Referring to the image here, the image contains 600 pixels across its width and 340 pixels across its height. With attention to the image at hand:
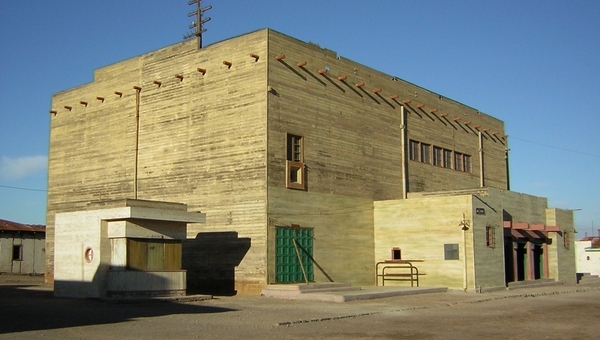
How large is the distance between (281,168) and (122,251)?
24.5ft

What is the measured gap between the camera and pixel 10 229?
4453 cm

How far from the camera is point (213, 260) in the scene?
27.2 m

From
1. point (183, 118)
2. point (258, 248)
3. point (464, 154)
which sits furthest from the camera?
point (464, 154)

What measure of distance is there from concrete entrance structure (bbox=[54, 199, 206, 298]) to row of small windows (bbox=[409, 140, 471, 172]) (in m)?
15.8

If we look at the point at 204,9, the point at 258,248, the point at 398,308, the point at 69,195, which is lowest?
the point at 398,308

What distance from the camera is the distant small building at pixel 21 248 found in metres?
44.3

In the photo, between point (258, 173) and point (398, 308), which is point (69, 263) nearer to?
point (258, 173)

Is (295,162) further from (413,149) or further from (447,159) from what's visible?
(447,159)

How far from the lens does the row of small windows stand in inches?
1400

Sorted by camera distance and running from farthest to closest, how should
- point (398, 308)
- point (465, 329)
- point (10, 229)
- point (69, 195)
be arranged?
1. point (10, 229)
2. point (69, 195)
3. point (398, 308)
4. point (465, 329)

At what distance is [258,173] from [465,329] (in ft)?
41.0

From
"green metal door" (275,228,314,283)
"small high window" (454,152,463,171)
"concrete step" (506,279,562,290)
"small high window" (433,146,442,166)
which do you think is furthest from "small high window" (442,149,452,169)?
"green metal door" (275,228,314,283)

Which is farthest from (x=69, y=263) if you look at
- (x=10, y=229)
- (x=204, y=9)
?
(x=204, y=9)

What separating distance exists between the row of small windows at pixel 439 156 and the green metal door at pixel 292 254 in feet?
34.0
